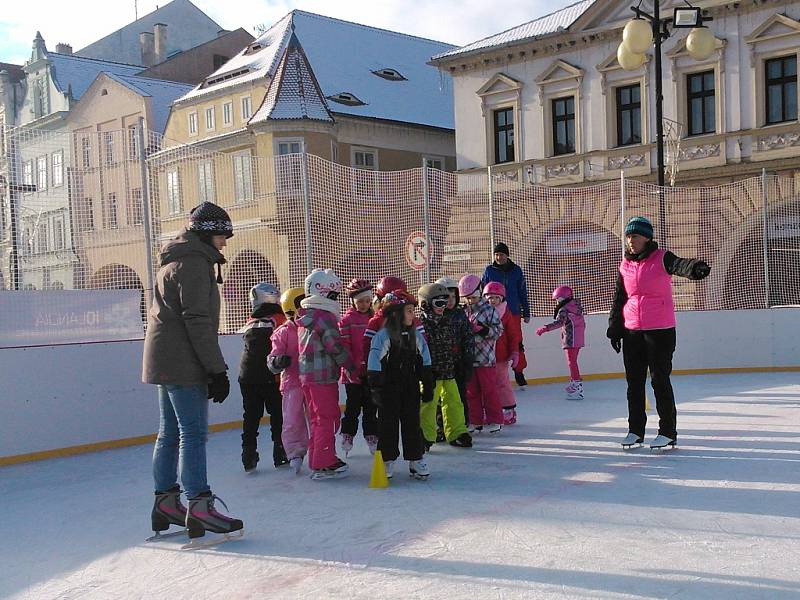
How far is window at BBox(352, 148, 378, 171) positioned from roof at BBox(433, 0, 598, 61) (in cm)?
397

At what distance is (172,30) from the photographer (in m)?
43.8

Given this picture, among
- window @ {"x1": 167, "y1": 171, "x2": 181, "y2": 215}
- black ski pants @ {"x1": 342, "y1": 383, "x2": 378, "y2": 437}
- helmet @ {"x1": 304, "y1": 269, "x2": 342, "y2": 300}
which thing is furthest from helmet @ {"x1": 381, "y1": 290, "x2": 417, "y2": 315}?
window @ {"x1": 167, "y1": 171, "x2": 181, "y2": 215}

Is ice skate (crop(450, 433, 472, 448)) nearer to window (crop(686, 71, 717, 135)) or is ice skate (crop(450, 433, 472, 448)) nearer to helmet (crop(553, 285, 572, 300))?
helmet (crop(553, 285, 572, 300))

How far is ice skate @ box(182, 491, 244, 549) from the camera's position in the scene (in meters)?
4.70

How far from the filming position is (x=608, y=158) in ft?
72.7

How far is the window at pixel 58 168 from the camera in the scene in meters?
8.49

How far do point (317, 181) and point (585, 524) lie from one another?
6.67m

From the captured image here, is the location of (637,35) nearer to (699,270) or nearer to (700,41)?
(700,41)

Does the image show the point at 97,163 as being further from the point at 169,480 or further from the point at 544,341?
the point at 544,341

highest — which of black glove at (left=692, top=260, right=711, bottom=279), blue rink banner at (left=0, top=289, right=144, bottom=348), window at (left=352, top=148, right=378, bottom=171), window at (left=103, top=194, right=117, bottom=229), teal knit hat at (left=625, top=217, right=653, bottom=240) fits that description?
window at (left=352, top=148, right=378, bottom=171)

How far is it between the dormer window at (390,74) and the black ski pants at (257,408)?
24.9 metres

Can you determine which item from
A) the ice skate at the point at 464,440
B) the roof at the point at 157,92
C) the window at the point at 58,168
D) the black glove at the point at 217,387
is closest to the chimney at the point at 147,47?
the roof at the point at 157,92

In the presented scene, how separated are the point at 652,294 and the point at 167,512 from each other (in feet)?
12.4

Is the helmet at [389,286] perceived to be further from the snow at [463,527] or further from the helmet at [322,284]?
the snow at [463,527]
